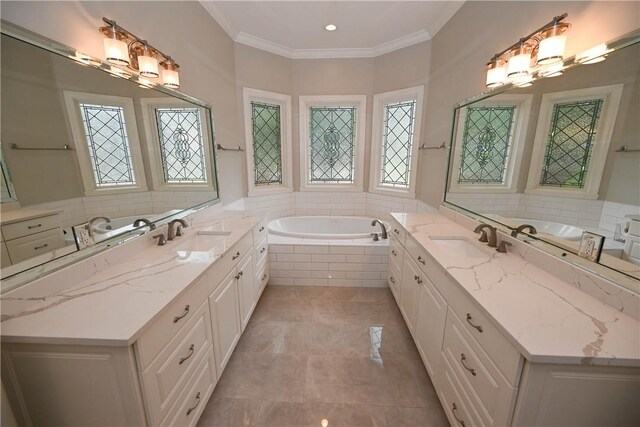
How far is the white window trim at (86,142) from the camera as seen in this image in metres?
1.12

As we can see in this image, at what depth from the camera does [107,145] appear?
1.30 metres

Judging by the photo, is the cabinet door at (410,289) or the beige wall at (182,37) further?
the cabinet door at (410,289)

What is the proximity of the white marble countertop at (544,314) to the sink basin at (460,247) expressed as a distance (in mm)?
123

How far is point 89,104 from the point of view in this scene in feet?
3.93

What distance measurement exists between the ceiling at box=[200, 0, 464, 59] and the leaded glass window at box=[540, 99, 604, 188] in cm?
166

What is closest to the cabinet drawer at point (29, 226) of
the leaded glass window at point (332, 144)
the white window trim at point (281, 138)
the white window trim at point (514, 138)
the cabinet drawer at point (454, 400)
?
the cabinet drawer at point (454, 400)

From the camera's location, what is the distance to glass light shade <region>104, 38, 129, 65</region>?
4.32 feet

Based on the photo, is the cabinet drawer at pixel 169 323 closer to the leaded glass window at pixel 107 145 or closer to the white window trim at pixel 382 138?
the leaded glass window at pixel 107 145

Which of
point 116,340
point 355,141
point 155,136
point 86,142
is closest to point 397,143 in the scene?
point 355,141

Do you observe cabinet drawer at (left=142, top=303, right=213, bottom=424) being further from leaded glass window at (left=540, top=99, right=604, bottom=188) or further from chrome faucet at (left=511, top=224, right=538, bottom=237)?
leaded glass window at (left=540, top=99, right=604, bottom=188)

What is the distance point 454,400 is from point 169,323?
4.35 feet

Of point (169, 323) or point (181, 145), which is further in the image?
point (181, 145)

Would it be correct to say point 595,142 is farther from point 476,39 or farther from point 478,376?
point 476,39

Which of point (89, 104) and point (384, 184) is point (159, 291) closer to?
point (89, 104)
